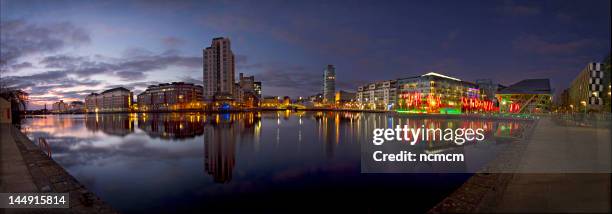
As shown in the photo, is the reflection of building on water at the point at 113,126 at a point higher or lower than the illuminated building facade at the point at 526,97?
lower

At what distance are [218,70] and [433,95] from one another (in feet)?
419

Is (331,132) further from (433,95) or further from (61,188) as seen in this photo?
(433,95)

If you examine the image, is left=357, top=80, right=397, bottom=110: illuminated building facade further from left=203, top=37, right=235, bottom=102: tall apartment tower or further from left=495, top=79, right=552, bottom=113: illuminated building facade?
left=203, top=37, right=235, bottom=102: tall apartment tower

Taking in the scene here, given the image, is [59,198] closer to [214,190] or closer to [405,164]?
[214,190]

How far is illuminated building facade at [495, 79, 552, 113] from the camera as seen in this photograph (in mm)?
89500

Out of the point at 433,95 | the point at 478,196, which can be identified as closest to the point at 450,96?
the point at 433,95

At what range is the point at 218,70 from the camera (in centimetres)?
18025

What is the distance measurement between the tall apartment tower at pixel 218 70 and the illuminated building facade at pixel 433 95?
346ft

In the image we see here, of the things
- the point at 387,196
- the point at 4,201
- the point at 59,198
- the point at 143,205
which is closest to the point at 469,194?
the point at 387,196

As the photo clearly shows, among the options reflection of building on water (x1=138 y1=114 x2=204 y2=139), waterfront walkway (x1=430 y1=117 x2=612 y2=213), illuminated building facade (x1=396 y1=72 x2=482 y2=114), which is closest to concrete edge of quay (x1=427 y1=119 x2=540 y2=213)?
waterfront walkway (x1=430 y1=117 x2=612 y2=213)

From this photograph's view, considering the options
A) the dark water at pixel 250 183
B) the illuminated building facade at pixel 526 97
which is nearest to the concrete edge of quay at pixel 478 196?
the dark water at pixel 250 183

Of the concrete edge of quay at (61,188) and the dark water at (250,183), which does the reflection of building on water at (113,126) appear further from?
the concrete edge of quay at (61,188)

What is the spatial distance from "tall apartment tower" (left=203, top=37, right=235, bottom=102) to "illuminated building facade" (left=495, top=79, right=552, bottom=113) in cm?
14299

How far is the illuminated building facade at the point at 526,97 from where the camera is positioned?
89.5 metres
